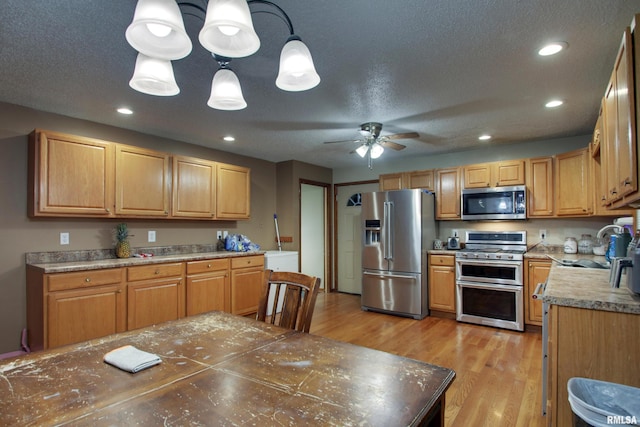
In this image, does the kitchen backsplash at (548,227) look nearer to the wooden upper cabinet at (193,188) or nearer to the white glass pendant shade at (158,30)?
the wooden upper cabinet at (193,188)

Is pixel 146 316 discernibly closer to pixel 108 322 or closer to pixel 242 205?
pixel 108 322

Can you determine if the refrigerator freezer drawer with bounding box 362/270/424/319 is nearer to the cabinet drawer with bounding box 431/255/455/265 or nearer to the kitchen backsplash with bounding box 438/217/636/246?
the cabinet drawer with bounding box 431/255/455/265

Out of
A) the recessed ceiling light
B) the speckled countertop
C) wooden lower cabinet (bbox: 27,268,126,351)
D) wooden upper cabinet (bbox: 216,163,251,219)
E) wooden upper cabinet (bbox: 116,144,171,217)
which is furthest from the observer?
wooden upper cabinet (bbox: 216,163,251,219)

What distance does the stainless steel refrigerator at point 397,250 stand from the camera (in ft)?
14.1

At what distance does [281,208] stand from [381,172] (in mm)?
1751

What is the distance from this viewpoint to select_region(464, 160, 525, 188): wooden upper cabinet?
4074 millimetres

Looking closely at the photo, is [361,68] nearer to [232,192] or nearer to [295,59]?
[295,59]

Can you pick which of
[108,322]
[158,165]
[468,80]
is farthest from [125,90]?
[468,80]

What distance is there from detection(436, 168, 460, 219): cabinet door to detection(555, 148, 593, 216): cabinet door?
1.10 meters

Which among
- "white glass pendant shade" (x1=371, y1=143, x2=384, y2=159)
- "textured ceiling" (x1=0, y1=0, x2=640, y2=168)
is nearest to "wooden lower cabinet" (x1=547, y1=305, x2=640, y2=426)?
"textured ceiling" (x1=0, y1=0, x2=640, y2=168)

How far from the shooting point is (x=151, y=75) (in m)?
1.38

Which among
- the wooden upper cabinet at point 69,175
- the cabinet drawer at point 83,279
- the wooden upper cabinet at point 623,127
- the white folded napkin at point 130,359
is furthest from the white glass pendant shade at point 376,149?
the white folded napkin at point 130,359

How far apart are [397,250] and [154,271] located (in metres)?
2.89

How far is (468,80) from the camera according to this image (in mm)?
2432
